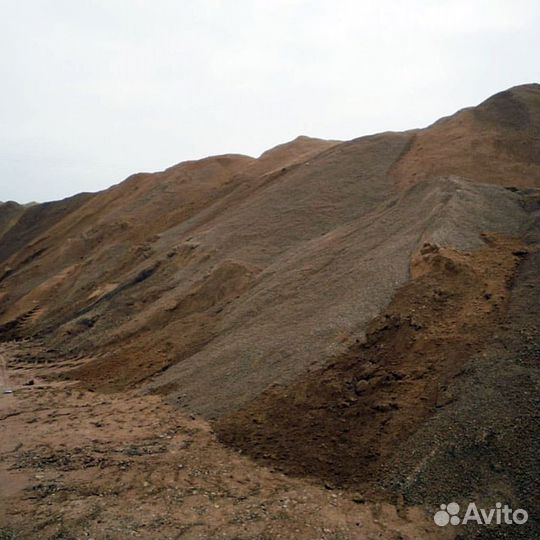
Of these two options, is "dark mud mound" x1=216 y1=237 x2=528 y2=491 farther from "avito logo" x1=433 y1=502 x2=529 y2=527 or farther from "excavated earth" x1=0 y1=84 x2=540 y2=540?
"avito logo" x1=433 y1=502 x2=529 y2=527

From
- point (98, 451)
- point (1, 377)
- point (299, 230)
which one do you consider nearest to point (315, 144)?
point (299, 230)

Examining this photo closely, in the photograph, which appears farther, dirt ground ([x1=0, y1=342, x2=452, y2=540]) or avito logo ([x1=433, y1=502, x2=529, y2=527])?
dirt ground ([x1=0, y1=342, x2=452, y2=540])

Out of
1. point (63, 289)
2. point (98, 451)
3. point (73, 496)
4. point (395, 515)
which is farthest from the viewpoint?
point (63, 289)

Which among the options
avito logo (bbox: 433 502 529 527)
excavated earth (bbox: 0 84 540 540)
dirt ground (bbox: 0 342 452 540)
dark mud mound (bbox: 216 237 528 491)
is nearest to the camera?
avito logo (bbox: 433 502 529 527)

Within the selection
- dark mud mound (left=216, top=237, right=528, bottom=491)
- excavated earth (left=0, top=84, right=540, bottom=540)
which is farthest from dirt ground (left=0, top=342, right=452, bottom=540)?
dark mud mound (left=216, top=237, right=528, bottom=491)

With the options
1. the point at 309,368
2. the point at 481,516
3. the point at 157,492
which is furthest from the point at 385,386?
the point at 157,492

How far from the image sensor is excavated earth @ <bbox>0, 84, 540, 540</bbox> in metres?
5.84

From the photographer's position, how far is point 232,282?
1352 cm

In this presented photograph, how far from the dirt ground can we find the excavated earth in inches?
1.1

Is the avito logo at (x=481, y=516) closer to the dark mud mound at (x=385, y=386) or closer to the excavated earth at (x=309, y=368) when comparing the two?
the excavated earth at (x=309, y=368)

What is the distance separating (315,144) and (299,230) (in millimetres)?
11472

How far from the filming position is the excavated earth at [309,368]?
5840mm

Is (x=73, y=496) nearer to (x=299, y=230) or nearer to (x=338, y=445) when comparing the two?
(x=338, y=445)

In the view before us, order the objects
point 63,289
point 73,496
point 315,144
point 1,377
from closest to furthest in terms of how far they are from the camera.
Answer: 1. point 73,496
2. point 1,377
3. point 63,289
4. point 315,144
